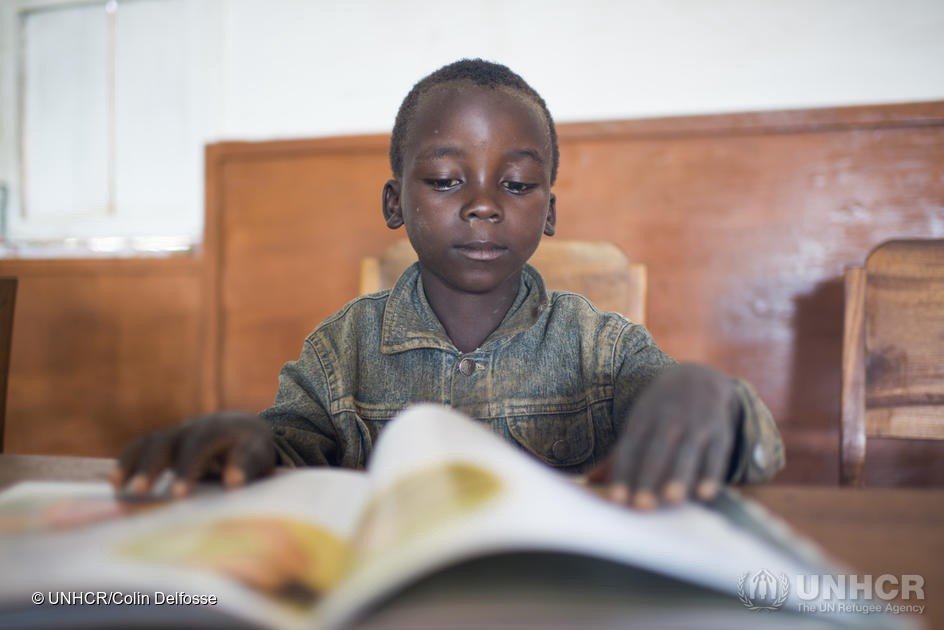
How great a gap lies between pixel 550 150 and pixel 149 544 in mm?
584

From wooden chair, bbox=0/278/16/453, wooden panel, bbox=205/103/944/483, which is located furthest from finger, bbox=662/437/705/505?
wooden panel, bbox=205/103/944/483

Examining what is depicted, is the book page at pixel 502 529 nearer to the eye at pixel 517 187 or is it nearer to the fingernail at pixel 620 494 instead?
the fingernail at pixel 620 494

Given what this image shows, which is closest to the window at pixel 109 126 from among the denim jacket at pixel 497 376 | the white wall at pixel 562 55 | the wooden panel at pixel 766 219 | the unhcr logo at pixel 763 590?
the white wall at pixel 562 55

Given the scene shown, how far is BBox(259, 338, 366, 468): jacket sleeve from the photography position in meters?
0.57

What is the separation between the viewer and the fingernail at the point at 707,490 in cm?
28

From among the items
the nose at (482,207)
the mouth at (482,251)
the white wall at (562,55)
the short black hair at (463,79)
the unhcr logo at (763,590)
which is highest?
the white wall at (562,55)

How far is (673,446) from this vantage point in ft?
0.98

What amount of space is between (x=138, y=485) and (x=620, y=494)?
23 centimetres

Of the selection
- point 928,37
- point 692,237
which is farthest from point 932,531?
point 928,37

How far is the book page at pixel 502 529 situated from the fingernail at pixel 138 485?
0.40 feet

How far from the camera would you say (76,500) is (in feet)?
1.02

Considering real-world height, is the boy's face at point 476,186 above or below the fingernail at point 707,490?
above

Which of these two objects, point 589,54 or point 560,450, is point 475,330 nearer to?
point 560,450

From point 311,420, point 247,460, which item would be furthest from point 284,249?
point 247,460
